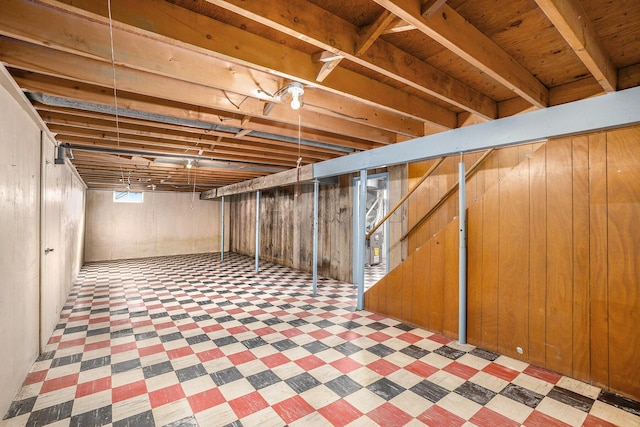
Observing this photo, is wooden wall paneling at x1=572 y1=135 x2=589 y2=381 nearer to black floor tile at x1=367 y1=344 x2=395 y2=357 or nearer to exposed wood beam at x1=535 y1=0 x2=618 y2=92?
exposed wood beam at x1=535 y1=0 x2=618 y2=92

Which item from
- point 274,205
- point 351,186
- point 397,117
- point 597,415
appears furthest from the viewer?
point 274,205

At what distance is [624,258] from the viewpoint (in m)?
2.18

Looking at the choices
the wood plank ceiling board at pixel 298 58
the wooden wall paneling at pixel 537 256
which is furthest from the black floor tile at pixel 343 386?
the wood plank ceiling board at pixel 298 58

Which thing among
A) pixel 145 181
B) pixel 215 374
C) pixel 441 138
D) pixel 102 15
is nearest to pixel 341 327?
pixel 215 374

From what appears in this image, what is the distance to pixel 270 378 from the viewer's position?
2.36 meters

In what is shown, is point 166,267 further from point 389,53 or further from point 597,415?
point 597,415

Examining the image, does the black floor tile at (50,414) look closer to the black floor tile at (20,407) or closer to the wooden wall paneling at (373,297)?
the black floor tile at (20,407)

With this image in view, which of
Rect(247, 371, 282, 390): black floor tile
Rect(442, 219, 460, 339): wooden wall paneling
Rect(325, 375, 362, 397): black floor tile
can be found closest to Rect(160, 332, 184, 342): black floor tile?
Rect(247, 371, 282, 390): black floor tile

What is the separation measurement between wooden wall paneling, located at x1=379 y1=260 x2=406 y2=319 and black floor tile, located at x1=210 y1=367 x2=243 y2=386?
2.12m

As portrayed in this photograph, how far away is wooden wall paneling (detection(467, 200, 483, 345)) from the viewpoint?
2959mm

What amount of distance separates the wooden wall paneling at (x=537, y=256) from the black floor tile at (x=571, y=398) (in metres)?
0.37

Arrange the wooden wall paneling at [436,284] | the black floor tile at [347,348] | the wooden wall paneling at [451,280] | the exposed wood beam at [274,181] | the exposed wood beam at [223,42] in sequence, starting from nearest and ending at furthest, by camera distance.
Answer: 1. the exposed wood beam at [223,42]
2. the black floor tile at [347,348]
3. the wooden wall paneling at [451,280]
4. the wooden wall paneling at [436,284]
5. the exposed wood beam at [274,181]

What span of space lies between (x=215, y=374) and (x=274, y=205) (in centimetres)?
661

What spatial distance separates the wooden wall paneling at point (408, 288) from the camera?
3.56 meters
